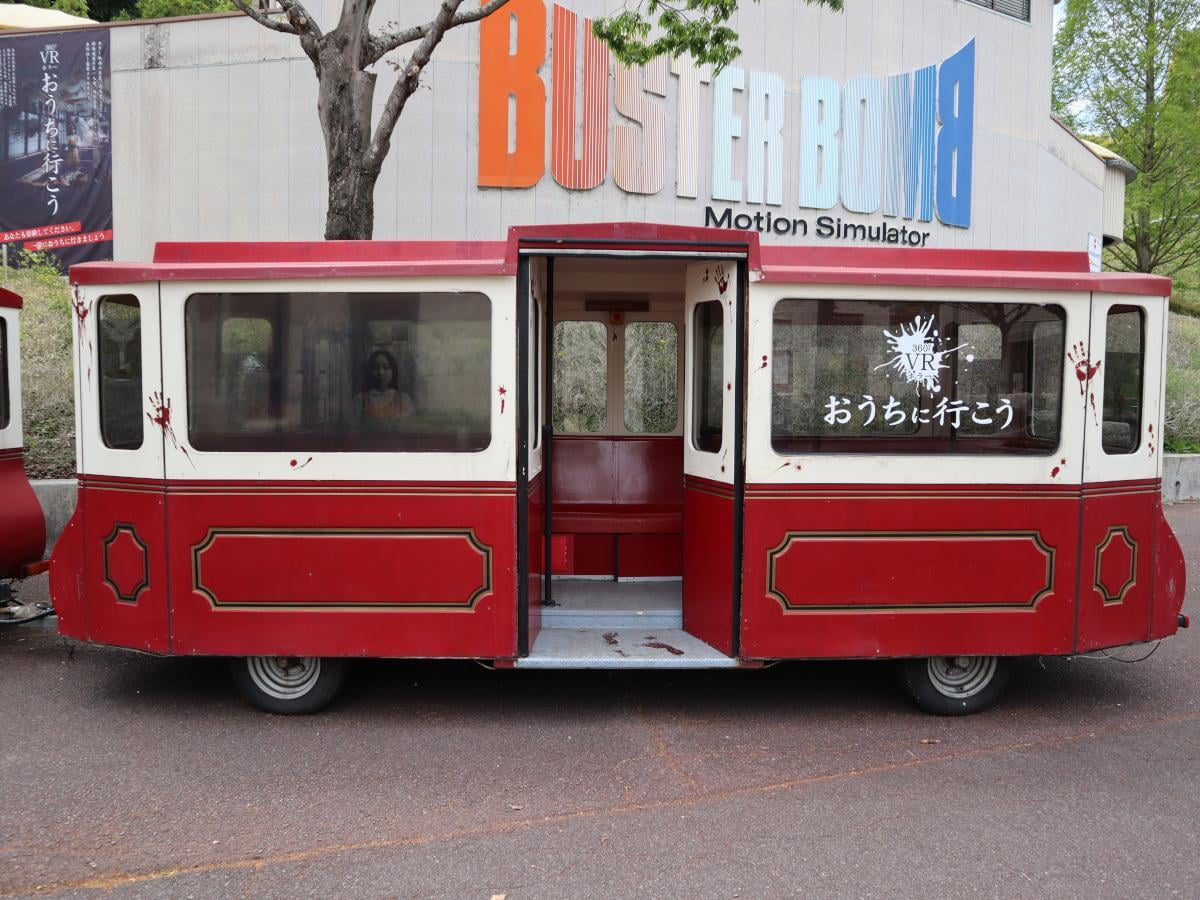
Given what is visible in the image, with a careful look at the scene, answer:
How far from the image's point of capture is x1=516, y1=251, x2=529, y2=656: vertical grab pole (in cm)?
483

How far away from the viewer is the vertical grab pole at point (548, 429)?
5.88 metres

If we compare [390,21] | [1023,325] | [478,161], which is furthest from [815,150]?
[1023,325]

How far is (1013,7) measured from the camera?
17.6m

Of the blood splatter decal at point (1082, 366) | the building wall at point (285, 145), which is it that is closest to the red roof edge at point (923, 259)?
the blood splatter decal at point (1082, 366)

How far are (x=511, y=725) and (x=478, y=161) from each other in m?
9.73

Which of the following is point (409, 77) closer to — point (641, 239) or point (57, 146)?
point (641, 239)

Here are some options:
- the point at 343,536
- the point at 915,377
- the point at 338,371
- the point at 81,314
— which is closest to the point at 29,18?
the point at 81,314

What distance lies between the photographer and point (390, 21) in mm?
12898

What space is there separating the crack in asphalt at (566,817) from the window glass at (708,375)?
1.74 meters

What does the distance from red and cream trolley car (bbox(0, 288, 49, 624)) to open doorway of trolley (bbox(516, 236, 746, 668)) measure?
337 cm

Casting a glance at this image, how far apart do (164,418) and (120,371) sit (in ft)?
1.18

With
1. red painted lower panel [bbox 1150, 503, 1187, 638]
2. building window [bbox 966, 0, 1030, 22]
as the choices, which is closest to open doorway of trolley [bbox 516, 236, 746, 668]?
red painted lower panel [bbox 1150, 503, 1187, 638]

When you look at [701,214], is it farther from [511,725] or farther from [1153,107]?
[1153,107]

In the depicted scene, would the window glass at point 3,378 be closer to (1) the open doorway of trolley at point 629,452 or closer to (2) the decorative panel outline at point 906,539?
(1) the open doorway of trolley at point 629,452
